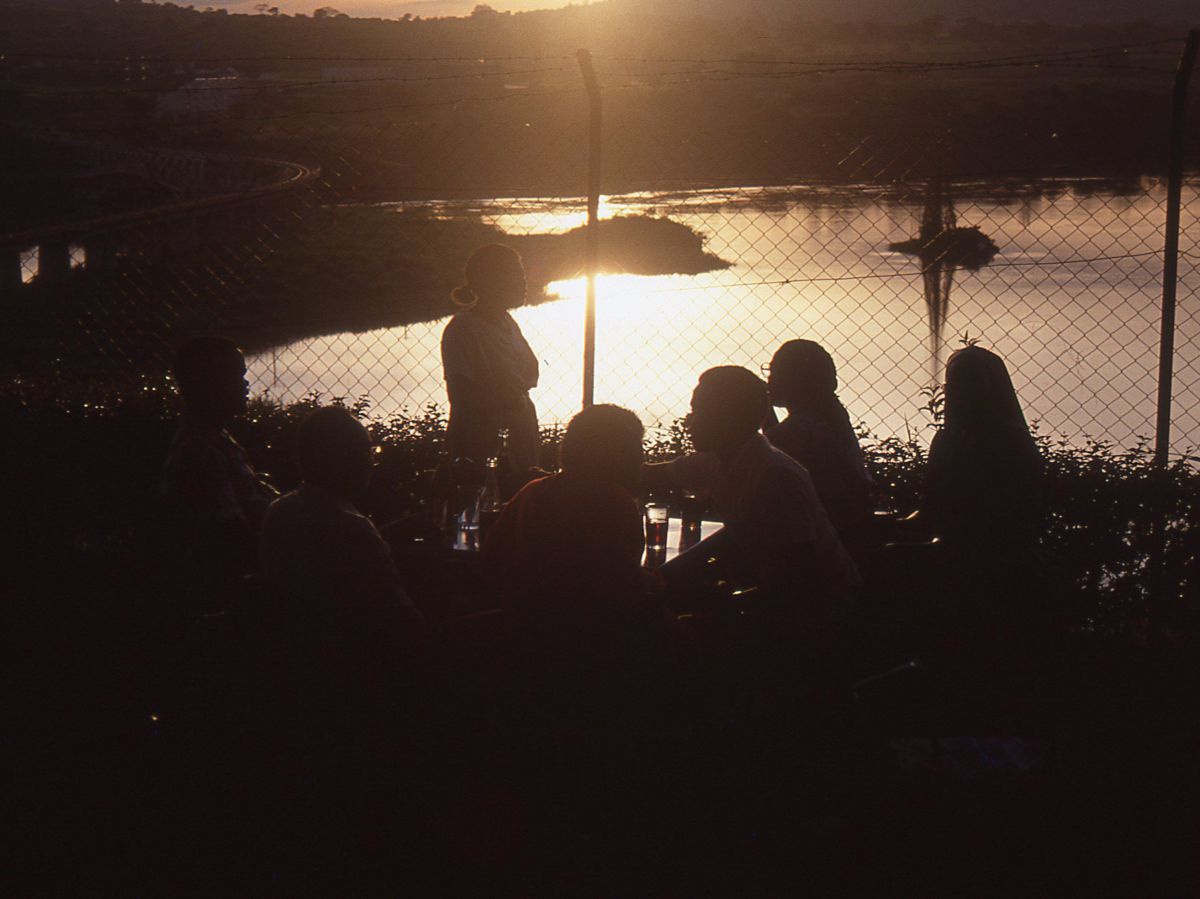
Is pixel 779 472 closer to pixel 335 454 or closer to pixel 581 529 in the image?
pixel 581 529

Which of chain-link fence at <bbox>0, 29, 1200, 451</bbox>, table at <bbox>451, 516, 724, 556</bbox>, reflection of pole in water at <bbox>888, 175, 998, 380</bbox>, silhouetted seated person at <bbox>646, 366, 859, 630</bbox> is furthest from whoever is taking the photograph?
reflection of pole in water at <bbox>888, 175, 998, 380</bbox>

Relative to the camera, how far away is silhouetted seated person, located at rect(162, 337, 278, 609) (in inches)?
170

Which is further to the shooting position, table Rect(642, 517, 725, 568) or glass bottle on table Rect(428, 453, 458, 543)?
glass bottle on table Rect(428, 453, 458, 543)

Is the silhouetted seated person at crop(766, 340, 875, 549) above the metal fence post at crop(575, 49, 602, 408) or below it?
below

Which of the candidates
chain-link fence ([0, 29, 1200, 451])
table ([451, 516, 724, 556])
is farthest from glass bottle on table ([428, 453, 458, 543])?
chain-link fence ([0, 29, 1200, 451])

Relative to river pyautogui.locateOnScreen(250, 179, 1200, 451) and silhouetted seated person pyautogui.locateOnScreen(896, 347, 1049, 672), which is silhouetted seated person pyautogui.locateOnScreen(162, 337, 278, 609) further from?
river pyautogui.locateOnScreen(250, 179, 1200, 451)

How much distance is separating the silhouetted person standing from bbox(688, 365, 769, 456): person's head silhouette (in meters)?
2.24

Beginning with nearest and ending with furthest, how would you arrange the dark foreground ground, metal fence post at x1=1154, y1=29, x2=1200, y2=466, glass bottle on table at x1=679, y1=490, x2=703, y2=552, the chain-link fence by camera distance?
1. the dark foreground ground
2. glass bottle on table at x1=679, y1=490, x2=703, y2=552
3. metal fence post at x1=1154, y1=29, x2=1200, y2=466
4. the chain-link fence

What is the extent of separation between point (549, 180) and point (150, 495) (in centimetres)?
2575

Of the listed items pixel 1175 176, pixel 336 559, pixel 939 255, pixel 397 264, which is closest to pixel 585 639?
pixel 336 559

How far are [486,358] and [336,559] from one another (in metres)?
2.70

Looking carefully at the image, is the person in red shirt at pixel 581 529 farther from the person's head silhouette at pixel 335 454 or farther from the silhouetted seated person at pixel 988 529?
the silhouetted seated person at pixel 988 529

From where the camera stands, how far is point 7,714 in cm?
491

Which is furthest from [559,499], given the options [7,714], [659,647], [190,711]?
[7,714]
